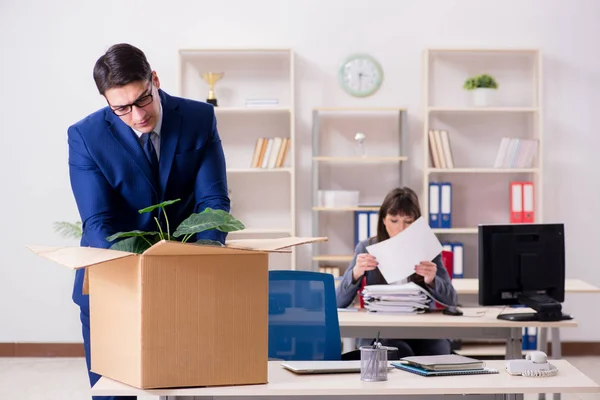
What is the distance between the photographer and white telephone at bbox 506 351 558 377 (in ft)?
7.84

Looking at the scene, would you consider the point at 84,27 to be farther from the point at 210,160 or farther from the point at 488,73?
the point at 210,160

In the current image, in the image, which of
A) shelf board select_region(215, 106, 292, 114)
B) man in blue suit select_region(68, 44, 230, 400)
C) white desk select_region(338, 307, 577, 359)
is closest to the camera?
man in blue suit select_region(68, 44, 230, 400)

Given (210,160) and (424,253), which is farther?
(424,253)

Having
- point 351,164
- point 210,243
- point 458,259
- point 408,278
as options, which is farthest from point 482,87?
point 210,243

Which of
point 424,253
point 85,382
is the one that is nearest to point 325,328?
point 424,253

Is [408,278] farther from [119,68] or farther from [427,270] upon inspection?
[119,68]

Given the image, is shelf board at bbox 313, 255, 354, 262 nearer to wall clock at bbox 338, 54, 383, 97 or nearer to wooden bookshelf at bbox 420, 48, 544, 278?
wooden bookshelf at bbox 420, 48, 544, 278

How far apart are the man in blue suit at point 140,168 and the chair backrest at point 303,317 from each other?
2.71 ft

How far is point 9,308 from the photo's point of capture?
614cm

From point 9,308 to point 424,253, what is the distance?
3607 mm

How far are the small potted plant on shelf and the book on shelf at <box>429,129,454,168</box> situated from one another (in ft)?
1.09

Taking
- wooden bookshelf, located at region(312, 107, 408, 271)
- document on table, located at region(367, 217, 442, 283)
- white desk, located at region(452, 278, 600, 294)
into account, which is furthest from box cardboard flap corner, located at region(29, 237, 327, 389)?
wooden bookshelf, located at region(312, 107, 408, 271)

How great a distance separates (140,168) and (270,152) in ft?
11.8

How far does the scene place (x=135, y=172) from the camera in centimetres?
231
